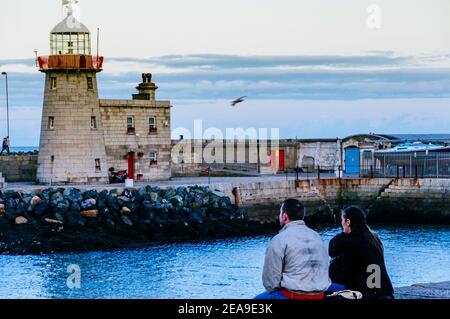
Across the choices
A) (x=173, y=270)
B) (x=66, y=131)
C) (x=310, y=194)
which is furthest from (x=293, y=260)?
(x=310, y=194)

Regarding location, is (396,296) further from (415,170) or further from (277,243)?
(415,170)

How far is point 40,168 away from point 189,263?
12062 millimetres

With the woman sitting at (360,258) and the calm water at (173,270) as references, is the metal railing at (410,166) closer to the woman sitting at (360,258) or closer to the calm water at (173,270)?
the calm water at (173,270)

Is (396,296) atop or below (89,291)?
atop

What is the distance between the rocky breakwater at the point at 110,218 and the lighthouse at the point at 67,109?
167 inches

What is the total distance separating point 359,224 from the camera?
905 cm

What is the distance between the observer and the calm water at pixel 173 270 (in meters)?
23.8

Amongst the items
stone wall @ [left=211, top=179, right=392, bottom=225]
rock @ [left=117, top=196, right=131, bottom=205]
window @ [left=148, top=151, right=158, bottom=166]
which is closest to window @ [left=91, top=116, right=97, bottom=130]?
window @ [left=148, top=151, right=158, bottom=166]

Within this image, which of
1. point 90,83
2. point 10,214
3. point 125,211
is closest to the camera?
point 10,214

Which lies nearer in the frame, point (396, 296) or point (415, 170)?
point (396, 296)

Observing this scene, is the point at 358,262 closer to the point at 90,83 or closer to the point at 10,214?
the point at 10,214

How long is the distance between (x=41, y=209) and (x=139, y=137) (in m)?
9.84

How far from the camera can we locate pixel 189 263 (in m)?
28.2

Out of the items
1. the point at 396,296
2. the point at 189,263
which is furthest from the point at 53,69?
the point at 396,296
